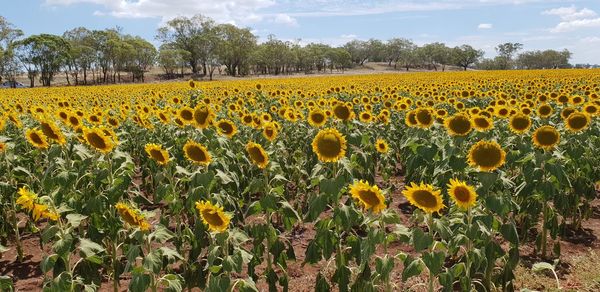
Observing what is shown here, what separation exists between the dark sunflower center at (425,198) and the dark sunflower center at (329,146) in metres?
0.94

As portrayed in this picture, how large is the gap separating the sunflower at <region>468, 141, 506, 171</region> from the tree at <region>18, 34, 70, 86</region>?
86.0 metres

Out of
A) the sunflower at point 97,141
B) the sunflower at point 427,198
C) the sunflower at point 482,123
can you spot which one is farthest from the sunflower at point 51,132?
the sunflower at point 482,123

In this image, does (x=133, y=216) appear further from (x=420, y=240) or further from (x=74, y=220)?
(x=420, y=240)

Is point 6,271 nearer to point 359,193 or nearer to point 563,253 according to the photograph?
point 359,193

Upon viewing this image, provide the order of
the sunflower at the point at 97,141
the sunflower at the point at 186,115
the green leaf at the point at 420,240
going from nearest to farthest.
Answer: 1. the green leaf at the point at 420,240
2. the sunflower at the point at 97,141
3. the sunflower at the point at 186,115

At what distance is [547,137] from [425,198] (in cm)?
234

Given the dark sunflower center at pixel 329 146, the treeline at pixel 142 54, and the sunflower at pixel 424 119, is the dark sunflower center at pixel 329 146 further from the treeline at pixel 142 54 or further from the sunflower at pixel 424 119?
the treeline at pixel 142 54

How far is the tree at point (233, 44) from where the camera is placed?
93919 mm

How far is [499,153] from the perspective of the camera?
4004 mm

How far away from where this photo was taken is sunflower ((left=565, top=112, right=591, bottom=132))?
19.1ft

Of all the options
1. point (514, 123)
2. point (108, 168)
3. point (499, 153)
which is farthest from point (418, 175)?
point (108, 168)

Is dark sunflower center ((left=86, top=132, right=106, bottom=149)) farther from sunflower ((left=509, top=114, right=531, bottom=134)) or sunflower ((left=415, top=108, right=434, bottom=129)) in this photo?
sunflower ((left=509, top=114, right=531, bottom=134))

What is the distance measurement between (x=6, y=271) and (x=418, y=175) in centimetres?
538

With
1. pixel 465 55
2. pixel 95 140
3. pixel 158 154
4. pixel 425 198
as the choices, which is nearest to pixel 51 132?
pixel 95 140
